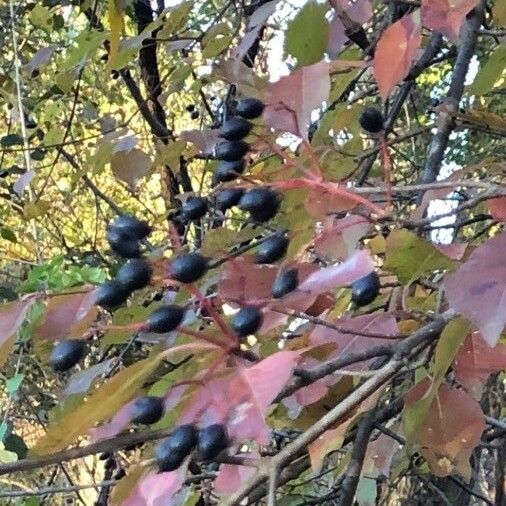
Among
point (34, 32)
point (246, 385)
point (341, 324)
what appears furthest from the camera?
point (34, 32)

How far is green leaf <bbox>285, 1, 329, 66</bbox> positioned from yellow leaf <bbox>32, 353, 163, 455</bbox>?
1.30 feet

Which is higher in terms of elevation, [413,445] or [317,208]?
[317,208]

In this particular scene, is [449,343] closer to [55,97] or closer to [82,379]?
[82,379]

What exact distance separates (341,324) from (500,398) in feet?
5.14

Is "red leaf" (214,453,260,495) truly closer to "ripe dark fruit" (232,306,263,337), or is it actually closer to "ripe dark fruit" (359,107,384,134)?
"ripe dark fruit" (232,306,263,337)

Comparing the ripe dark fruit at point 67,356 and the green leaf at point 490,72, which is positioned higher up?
the ripe dark fruit at point 67,356

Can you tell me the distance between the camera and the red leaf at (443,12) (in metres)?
0.58

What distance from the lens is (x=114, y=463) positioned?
1604 millimetres

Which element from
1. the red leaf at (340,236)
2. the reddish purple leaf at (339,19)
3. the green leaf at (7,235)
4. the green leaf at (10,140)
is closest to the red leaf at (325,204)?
the red leaf at (340,236)

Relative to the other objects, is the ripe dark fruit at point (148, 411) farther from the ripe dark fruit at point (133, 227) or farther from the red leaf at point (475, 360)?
the red leaf at point (475, 360)

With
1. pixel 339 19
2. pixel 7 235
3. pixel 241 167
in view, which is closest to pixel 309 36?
pixel 339 19

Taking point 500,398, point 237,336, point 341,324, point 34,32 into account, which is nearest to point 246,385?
point 237,336

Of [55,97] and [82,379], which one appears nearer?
[82,379]

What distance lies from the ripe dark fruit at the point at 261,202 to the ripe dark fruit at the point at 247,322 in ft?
0.33
